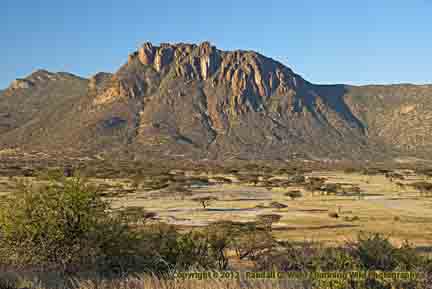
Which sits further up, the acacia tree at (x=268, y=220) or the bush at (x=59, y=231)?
the bush at (x=59, y=231)

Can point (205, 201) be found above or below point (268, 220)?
below

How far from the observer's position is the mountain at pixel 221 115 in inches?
5458

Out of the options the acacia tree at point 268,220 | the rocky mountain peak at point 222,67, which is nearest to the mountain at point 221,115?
the rocky mountain peak at point 222,67

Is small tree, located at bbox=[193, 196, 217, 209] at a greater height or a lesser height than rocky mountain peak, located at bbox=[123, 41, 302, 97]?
lesser

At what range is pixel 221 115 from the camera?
14938cm

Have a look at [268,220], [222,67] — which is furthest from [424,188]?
[222,67]

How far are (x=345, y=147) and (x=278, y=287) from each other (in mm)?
147176

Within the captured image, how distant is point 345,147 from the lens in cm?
14925

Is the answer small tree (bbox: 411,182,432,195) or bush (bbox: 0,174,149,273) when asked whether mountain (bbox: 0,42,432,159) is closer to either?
small tree (bbox: 411,182,432,195)

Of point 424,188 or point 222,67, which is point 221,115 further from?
point 424,188

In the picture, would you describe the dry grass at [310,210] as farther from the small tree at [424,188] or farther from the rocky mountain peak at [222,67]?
the rocky mountain peak at [222,67]

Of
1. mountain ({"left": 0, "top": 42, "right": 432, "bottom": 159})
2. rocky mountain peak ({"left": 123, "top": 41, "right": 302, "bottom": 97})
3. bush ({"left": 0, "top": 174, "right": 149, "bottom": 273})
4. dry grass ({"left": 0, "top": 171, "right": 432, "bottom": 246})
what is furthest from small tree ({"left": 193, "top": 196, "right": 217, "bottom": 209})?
rocky mountain peak ({"left": 123, "top": 41, "right": 302, "bottom": 97})

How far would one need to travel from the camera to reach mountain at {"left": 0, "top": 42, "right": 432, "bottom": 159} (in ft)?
455

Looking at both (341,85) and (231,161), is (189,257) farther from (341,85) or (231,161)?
(341,85)
